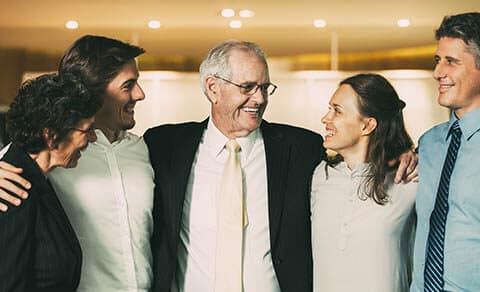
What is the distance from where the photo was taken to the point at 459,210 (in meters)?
2.46

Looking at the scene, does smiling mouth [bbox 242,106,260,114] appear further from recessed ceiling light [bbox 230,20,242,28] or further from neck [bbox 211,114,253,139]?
recessed ceiling light [bbox 230,20,242,28]

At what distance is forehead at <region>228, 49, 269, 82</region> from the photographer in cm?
293

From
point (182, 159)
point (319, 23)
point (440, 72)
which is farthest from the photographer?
point (319, 23)

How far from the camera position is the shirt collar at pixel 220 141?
9.79 ft

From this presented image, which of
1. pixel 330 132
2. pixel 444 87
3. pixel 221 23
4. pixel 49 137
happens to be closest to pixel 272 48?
pixel 221 23

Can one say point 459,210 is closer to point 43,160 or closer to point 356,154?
point 356,154

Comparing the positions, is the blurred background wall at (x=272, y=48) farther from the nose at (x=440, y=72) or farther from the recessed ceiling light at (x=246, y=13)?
the nose at (x=440, y=72)

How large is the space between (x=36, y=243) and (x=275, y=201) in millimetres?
973

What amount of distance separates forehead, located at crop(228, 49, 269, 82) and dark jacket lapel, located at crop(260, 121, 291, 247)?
0.75 ft

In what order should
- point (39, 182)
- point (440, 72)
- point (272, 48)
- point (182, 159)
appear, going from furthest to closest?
point (272, 48), point (182, 159), point (440, 72), point (39, 182)

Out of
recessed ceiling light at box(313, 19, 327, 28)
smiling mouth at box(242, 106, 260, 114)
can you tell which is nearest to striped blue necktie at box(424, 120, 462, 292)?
smiling mouth at box(242, 106, 260, 114)

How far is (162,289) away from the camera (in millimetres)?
2834

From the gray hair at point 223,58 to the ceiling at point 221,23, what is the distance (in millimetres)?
3229

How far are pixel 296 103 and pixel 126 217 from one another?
4.59m
